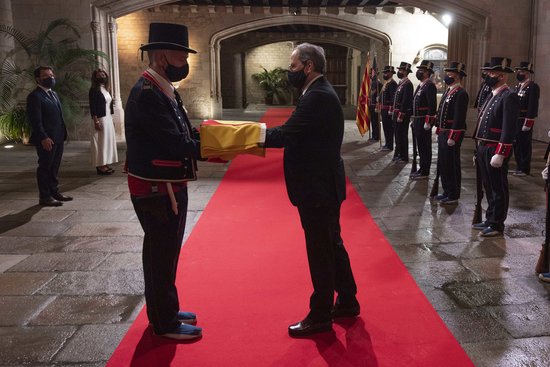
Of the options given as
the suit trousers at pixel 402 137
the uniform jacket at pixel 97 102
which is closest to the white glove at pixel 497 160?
the suit trousers at pixel 402 137

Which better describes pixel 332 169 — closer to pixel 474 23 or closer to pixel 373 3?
pixel 474 23

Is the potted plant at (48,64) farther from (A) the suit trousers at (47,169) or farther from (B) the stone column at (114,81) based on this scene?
(A) the suit trousers at (47,169)

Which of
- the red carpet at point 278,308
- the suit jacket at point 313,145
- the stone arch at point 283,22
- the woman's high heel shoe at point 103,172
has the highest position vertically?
the stone arch at point 283,22

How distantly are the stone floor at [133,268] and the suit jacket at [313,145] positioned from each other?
45.6 inches

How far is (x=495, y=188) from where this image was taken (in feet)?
16.4

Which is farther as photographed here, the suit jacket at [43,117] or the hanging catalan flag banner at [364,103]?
the hanging catalan flag banner at [364,103]

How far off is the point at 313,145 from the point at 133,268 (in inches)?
79.6

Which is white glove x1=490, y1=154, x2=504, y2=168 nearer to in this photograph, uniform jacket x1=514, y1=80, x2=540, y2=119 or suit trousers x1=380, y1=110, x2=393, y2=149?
uniform jacket x1=514, y1=80, x2=540, y2=119

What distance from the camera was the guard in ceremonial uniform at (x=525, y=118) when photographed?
7941 millimetres

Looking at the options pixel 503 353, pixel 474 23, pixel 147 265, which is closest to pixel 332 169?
pixel 147 265

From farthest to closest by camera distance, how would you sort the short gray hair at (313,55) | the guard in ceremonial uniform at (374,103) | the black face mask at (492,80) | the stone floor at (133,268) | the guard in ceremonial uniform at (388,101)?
the guard in ceremonial uniform at (374,103) < the guard in ceremonial uniform at (388,101) < the black face mask at (492,80) < the stone floor at (133,268) < the short gray hair at (313,55)

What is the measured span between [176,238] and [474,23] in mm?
11492

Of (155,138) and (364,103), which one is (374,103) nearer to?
(364,103)

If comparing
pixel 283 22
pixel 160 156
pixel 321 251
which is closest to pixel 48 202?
pixel 160 156
